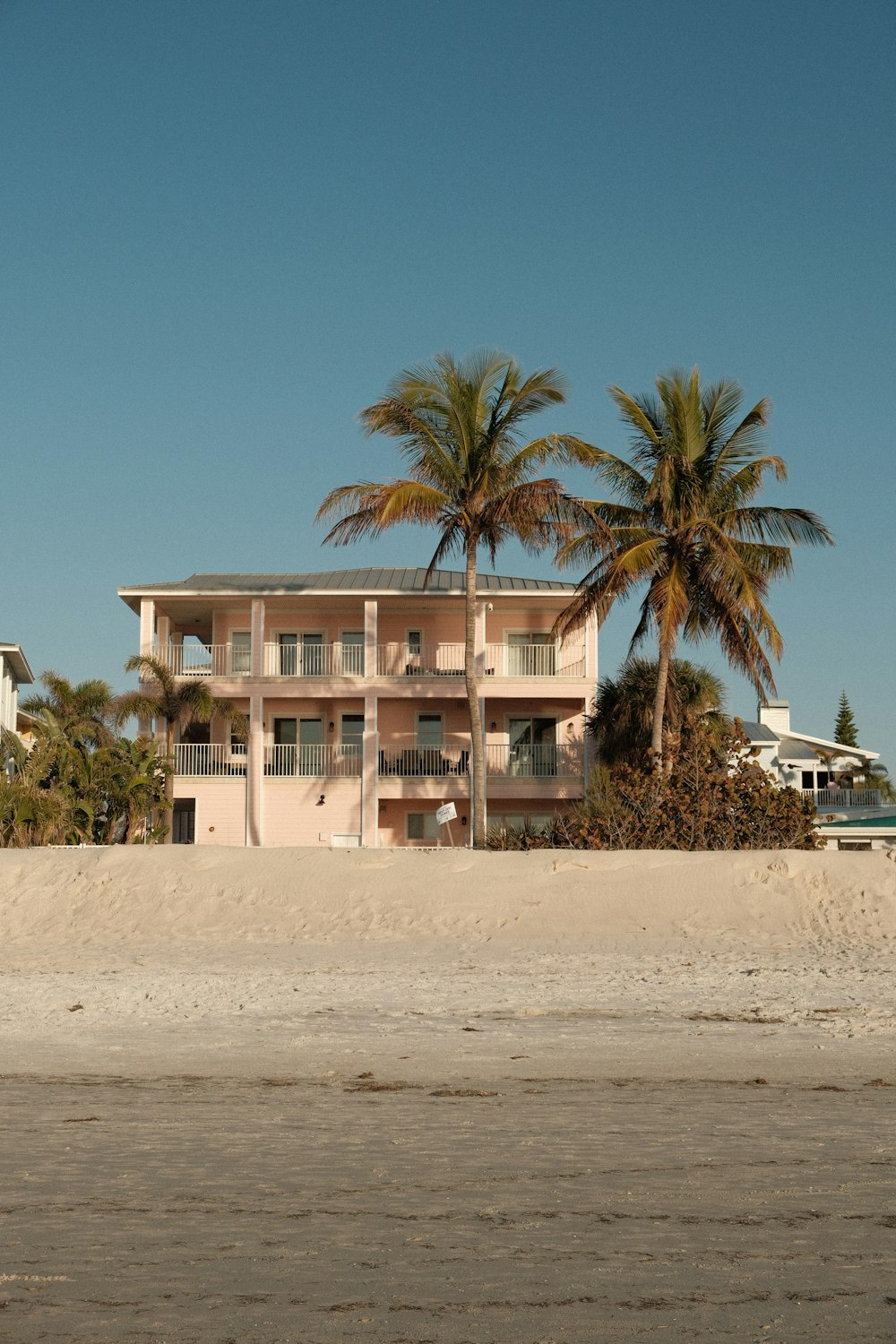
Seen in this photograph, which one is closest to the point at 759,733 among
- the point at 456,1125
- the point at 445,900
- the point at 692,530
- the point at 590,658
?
A: the point at 590,658

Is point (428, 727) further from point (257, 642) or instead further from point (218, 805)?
point (218, 805)

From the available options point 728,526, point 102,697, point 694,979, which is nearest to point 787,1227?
point 694,979

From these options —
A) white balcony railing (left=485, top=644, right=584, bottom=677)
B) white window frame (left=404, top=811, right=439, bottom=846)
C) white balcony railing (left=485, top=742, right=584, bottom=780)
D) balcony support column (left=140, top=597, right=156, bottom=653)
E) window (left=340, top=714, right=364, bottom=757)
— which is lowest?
white window frame (left=404, top=811, right=439, bottom=846)

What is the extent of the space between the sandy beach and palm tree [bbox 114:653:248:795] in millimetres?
17151

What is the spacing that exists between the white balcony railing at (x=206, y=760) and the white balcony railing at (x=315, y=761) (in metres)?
1.05

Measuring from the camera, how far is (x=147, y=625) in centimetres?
3831

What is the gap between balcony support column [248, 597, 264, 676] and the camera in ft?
125

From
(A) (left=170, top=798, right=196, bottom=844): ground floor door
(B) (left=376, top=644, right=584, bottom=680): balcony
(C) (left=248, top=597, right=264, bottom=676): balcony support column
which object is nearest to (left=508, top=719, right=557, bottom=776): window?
(B) (left=376, top=644, right=584, bottom=680): balcony

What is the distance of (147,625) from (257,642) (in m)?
3.34

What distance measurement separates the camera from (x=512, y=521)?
29625 millimetres

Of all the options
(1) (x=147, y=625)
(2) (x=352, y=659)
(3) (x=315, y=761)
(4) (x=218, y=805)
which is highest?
(1) (x=147, y=625)

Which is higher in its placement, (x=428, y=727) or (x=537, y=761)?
(x=428, y=727)

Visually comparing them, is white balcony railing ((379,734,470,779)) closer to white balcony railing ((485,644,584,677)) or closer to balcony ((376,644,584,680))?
balcony ((376,644,584,680))

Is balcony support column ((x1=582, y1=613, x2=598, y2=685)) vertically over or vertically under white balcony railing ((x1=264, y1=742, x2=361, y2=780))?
over
